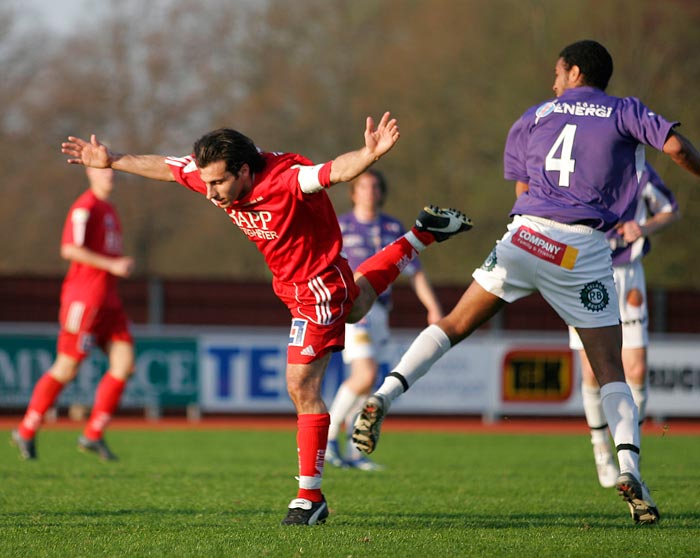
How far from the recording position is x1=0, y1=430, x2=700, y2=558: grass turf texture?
4977 mm

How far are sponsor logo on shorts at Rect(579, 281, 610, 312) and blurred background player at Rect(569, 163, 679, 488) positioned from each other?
1.86 metres

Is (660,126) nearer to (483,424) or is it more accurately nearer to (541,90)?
(483,424)

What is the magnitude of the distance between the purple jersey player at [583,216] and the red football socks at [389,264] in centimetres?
55

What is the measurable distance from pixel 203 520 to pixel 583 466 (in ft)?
15.9

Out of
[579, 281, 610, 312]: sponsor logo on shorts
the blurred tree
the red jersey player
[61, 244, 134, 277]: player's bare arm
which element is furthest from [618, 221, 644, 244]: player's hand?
the blurred tree

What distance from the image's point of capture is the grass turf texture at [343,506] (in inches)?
196

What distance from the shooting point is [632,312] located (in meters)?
7.80

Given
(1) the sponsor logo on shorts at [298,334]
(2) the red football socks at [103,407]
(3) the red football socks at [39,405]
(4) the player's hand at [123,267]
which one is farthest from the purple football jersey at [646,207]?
(3) the red football socks at [39,405]

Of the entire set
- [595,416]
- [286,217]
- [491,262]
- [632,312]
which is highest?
[286,217]

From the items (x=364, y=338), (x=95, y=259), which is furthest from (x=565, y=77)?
(x=95, y=259)

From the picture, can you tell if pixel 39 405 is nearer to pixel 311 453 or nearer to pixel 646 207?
pixel 311 453

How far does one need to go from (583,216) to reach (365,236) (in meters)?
4.05

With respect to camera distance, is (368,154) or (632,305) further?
(632,305)

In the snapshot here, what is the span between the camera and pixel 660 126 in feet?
18.1
